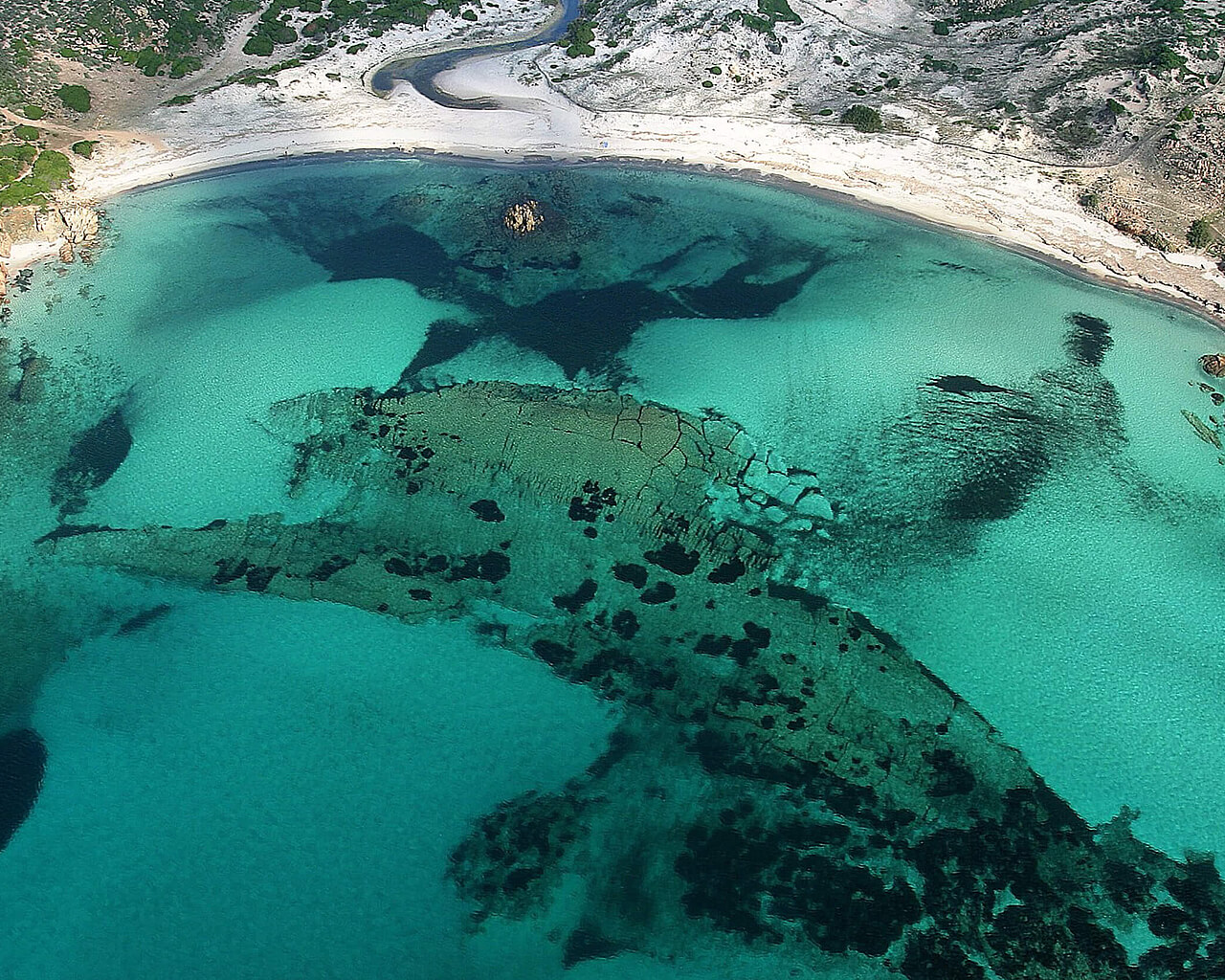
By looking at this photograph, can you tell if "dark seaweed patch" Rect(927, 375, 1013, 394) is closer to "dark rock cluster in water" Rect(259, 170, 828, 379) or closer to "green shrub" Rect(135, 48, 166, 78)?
"dark rock cluster in water" Rect(259, 170, 828, 379)

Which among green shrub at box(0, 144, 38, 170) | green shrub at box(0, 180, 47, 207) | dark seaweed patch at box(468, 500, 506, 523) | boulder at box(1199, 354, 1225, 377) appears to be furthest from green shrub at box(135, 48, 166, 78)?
boulder at box(1199, 354, 1225, 377)

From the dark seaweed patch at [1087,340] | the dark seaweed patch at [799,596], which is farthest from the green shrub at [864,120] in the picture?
the dark seaweed patch at [799,596]

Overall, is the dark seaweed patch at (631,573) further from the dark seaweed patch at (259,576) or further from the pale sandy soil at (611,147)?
the pale sandy soil at (611,147)

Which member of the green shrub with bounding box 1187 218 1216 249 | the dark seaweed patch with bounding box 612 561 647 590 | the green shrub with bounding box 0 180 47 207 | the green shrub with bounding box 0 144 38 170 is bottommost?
the dark seaweed patch with bounding box 612 561 647 590

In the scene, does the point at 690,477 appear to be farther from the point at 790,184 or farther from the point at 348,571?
the point at 790,184

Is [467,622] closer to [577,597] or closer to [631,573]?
[577,597]
